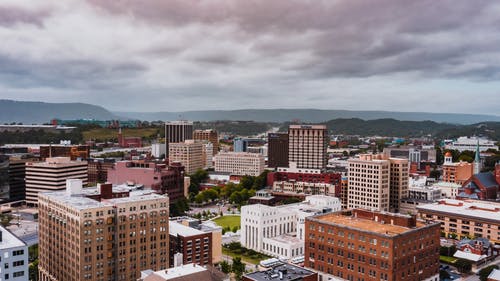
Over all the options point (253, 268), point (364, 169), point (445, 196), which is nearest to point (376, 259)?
point (253, 268)

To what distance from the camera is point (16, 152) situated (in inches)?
7028

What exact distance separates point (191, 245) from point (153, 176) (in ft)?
152

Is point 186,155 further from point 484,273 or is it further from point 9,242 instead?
point 9,242

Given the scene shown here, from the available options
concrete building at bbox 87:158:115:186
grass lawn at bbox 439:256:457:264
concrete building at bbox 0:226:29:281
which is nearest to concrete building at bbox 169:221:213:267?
concrete building at bbox 0:226:29:281

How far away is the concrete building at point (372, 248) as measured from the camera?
2121 inches

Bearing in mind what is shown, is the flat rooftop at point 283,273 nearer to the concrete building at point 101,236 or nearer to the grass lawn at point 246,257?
the concrete building at point 101,236

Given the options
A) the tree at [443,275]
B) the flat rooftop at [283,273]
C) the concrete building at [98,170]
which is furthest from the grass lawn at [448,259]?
the concrete building at [98,170]

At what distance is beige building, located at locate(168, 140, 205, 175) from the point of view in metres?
191

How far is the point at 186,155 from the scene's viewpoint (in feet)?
626

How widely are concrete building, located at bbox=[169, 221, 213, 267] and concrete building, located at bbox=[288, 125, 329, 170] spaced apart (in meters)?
109

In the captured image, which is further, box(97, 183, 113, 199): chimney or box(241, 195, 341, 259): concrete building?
box(241, 195, 341, 259): concrete building

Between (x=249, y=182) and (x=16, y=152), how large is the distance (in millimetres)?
93471

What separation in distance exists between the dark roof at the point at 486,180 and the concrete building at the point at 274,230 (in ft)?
158

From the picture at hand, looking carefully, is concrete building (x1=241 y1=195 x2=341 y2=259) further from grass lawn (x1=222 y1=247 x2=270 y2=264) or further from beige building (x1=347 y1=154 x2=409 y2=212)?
beige building (x1=347 y1=154 x2=409 y2=212)
